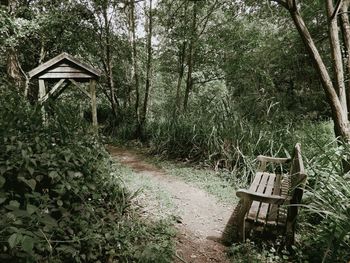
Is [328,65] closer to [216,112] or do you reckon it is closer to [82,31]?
[216,112]

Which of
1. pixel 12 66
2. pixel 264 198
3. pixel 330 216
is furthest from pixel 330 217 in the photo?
pixel 12 66

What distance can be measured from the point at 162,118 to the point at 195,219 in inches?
209

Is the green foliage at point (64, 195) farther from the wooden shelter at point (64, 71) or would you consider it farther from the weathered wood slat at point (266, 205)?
the wooden shelter at point (64, 71)

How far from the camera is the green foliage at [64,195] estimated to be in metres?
2.12

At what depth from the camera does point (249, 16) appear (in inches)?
251

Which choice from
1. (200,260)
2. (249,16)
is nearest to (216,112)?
(249,16)

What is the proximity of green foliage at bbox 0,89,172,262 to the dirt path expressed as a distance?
291 mm

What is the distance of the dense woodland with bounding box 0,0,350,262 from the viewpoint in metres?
2.38

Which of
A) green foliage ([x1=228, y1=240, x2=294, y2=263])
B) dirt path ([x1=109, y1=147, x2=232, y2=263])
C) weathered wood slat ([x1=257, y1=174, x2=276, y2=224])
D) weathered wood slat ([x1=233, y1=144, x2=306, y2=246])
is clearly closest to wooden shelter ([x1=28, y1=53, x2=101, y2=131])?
dirt path ([x1=109, y1=147, x2=232, y2=263])

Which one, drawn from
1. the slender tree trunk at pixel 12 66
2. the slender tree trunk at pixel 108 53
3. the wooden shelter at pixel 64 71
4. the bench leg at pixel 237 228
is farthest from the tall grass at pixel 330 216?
the slender tree trunk at pixel 12 66

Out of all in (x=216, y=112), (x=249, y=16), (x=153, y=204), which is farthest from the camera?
(x=216, y=112)

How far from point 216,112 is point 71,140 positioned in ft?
15.1

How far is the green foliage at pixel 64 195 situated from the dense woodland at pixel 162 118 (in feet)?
0.05

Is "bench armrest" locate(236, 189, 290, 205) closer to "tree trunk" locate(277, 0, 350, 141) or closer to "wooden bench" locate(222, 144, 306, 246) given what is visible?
"wooden bench" locate(222, 144, 306, 246)
